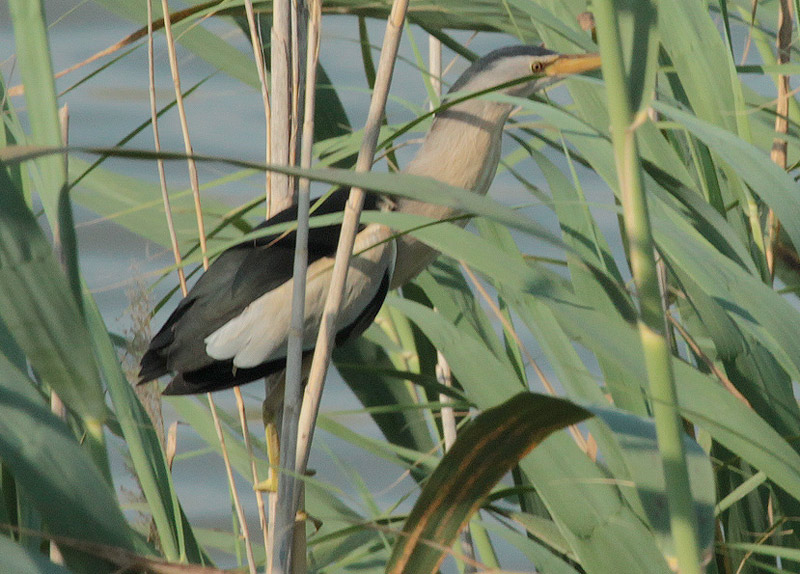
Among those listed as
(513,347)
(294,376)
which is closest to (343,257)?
(294,376)

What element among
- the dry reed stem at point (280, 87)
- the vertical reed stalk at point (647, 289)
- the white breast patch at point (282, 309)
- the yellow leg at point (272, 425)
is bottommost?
the yellow leg at point (272, 425)

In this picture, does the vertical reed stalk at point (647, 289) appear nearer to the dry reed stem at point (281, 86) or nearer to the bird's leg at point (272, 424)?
the dry reed stem at point (281, 86)

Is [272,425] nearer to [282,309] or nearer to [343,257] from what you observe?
[282,309]

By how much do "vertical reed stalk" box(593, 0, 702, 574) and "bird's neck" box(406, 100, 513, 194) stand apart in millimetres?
593

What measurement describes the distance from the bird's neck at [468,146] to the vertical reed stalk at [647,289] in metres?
0.59

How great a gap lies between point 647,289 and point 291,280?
0.60 meters

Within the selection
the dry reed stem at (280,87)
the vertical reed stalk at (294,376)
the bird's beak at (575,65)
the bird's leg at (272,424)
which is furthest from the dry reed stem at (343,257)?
the bird's leg at (272,424)

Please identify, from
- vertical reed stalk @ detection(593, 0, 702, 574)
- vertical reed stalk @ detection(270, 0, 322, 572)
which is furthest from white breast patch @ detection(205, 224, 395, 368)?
vertical reed stalk @ detection(593, 0, 702, 574)

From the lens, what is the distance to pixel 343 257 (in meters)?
0.57

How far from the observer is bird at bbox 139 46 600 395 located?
0.90 metres

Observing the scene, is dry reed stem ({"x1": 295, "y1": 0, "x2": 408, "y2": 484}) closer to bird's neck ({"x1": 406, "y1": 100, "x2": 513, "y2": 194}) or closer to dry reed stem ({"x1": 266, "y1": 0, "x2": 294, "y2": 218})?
dry reed stem ({"x1": 266, "y1": 0, "x2": 294, "y2": 218})

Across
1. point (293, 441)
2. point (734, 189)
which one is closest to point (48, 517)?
point (293, 441)

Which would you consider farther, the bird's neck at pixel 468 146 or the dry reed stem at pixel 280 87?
the bird's neck at pixel 468 146

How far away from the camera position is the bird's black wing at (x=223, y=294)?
0.91 m
